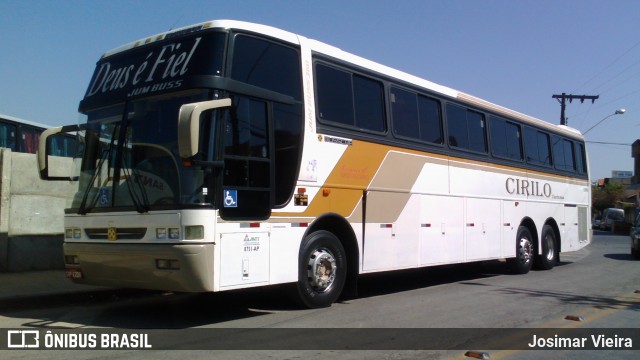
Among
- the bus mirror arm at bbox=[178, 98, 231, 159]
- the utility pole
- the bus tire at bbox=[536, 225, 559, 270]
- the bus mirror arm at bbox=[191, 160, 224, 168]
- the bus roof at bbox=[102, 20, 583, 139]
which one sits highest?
the utility pole

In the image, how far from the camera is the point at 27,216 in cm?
1174

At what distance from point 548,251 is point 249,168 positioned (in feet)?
35.2

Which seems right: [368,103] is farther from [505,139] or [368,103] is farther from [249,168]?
[505,139]

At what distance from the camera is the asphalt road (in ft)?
20.4

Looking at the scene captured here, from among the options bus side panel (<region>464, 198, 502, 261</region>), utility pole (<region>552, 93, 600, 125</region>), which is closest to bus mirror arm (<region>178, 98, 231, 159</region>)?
bus side panel (<region>464, 198, 502, 261</region>)

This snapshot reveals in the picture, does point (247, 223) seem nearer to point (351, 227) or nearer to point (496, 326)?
point (351, 227)

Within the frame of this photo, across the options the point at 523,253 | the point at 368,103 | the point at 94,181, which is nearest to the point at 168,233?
the point at 94,181

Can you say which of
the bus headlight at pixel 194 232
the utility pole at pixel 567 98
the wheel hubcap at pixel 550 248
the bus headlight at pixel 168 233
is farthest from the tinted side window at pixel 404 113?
the utility pole at pixel 567 98

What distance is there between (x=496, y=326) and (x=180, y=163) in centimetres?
449

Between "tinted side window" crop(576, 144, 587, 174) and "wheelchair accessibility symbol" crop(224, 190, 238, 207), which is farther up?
"tinted side window" crop(576, 144, 587, 174)

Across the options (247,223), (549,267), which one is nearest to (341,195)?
(247,223)

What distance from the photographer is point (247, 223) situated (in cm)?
715

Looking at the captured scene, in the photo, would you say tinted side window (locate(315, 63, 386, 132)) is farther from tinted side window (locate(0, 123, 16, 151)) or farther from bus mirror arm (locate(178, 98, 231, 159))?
tinted side window (locate(0, 123, 16, 151))

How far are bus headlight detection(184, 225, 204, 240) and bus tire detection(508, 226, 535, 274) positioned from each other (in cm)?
946
